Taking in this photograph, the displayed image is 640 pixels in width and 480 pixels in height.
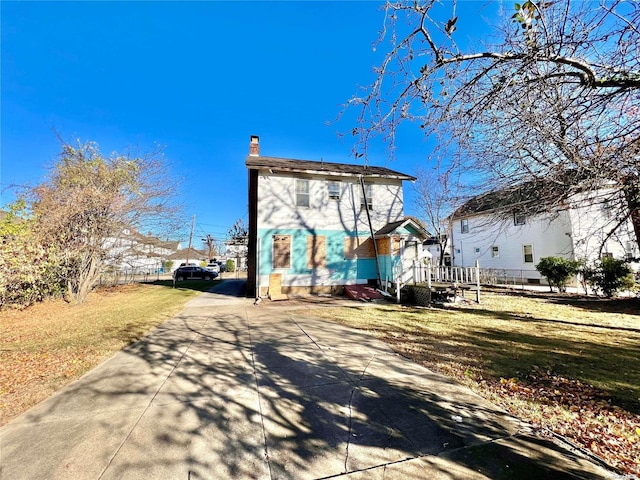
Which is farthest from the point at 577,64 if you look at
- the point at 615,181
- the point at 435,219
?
the point at 435,219

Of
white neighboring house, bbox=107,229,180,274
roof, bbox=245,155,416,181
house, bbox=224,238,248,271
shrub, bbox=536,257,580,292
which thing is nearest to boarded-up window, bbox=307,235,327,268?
roof, bbox=245,155,416,181

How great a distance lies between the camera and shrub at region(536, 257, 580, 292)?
14570 mm

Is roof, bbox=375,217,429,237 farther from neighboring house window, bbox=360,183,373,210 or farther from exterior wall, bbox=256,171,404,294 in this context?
neighboring house window, bbox=360,183,373,210

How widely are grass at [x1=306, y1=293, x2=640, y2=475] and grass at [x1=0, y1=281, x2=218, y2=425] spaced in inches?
221

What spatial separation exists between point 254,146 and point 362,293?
10532 millimetres

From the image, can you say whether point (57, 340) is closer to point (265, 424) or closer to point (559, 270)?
point (265, 424)

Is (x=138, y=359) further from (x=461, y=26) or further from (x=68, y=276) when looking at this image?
(x=68, y=276)

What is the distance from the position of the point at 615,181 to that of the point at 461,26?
134 inches

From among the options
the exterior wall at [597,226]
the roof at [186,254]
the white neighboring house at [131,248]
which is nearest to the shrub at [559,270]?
the exterior wall at [597,226]

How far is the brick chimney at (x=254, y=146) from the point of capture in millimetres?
15719

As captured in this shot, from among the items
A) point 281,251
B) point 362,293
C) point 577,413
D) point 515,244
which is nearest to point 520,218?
point 577,413

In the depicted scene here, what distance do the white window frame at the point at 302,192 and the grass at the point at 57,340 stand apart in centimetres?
720

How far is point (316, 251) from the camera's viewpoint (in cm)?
1352

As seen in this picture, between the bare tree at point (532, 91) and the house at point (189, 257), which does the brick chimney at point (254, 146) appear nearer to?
the bare tree at point (532, 91)
